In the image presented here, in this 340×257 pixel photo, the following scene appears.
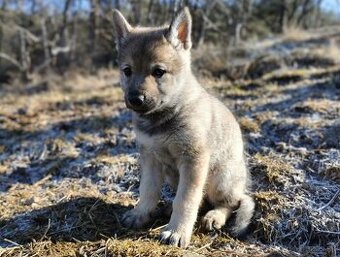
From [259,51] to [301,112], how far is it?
17.8 ft

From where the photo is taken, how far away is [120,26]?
4.09m

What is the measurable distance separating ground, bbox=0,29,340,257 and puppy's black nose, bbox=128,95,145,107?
42.5 inches

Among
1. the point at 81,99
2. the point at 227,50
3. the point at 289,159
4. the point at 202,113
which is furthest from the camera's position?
the point at 227,50

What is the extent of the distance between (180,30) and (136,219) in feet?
5.37

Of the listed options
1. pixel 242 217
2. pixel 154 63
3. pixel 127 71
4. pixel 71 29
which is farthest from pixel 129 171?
pixel 71 29

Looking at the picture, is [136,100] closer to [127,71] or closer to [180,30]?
[127,71]

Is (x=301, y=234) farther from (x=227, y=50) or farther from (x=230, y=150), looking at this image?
(x=227, y=50)

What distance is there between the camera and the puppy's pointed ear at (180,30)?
12.6 ft

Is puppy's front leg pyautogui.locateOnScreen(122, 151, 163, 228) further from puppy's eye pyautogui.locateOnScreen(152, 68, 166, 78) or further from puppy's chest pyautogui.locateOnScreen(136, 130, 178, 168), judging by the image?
puppy's eye pyautogui.locateOnScreen(152, 68, 166, 78)

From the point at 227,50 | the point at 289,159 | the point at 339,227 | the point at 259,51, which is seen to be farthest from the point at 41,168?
the point at 259,51

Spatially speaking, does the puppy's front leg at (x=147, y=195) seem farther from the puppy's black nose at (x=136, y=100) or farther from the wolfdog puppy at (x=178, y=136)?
the puppy's black nose at (x=136, y=100)

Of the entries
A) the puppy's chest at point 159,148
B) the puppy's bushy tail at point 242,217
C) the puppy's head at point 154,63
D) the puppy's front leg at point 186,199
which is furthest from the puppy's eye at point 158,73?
the puppy's bushy tail at point 242,217

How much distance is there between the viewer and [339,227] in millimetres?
3963

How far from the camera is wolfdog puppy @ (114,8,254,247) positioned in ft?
12.0
